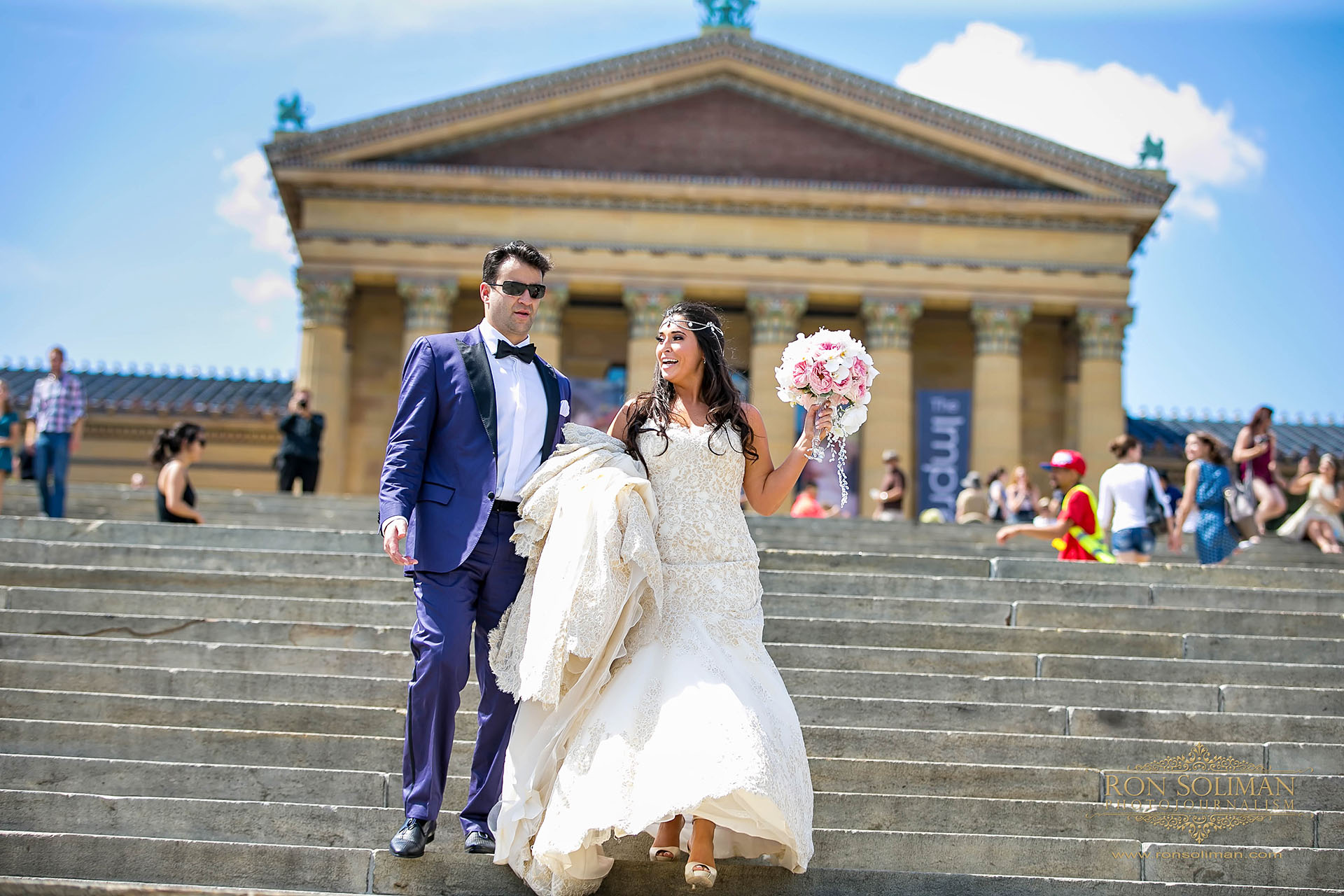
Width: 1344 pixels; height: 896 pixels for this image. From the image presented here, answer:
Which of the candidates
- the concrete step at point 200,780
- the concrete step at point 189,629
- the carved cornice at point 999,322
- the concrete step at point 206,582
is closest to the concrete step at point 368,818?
the concrete step at point 200,780

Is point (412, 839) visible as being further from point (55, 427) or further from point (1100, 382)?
point (1100, 382)

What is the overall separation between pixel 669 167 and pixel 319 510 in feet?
51.4

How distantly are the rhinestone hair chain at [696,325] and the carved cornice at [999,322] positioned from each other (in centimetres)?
2506

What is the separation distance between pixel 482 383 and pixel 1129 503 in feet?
26.2

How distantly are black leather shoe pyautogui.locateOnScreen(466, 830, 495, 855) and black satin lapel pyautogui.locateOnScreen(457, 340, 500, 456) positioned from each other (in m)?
1.47

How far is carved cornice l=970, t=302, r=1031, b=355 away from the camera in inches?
1162

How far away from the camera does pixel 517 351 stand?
5500mm

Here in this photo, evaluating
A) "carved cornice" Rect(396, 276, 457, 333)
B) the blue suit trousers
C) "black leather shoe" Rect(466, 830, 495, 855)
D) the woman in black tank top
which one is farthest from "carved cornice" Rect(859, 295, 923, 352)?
"black leather shoe" Rect(466, 830, 495, 855)

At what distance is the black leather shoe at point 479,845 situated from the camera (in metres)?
5.05

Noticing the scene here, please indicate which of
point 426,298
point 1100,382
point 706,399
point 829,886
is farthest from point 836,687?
point 1100,382

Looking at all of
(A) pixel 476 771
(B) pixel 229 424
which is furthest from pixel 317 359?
(A) pixel 476 771

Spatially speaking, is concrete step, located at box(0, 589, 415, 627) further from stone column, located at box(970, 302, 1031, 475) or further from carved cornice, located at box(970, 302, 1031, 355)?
carved cornice, located at box(970, 302, 1031, 355)

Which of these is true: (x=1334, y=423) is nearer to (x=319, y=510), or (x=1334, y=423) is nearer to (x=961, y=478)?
(x=961, y=478)

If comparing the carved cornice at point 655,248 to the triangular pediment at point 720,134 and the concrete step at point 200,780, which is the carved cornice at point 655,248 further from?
the concrete step at point 200,780
